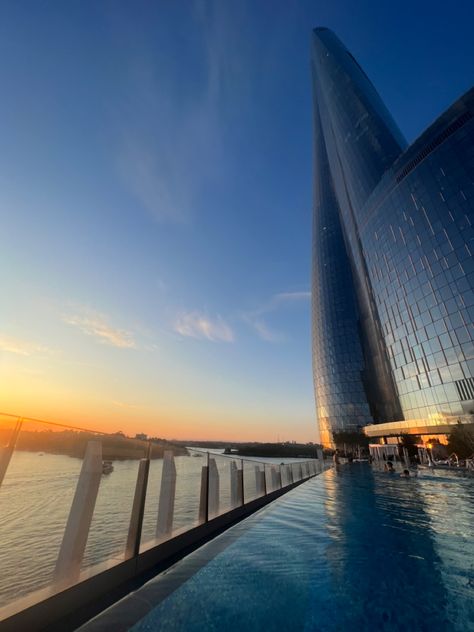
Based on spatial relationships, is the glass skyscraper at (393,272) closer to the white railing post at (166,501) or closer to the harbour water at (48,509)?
the harbour water at (48,509)

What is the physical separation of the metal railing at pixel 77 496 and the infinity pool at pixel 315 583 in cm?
67

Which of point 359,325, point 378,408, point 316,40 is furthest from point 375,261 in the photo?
point 316,40

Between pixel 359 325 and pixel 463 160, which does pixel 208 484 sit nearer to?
pixel 463 160

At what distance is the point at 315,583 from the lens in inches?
164

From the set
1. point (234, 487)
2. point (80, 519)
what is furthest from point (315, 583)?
point (234, 487)

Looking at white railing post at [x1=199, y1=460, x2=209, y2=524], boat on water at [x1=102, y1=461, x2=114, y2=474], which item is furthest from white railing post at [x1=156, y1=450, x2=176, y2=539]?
white railing post at [x1=199, y1=460, x2=209, y2=524]

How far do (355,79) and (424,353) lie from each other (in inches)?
4063

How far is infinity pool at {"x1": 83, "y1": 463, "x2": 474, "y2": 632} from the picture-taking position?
318 cm

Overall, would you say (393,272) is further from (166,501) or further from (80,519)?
(80,519)

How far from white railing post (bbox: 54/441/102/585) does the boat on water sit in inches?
5.2

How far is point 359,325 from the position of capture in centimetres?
8581

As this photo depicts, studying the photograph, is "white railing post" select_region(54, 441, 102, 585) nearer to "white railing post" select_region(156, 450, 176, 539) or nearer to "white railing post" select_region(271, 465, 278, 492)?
"white railing post" select_region(156, 450, 176, 539)

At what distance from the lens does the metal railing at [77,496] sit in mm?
3051

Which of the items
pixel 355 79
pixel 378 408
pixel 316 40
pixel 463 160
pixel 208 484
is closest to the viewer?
pixel 208 484
